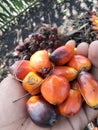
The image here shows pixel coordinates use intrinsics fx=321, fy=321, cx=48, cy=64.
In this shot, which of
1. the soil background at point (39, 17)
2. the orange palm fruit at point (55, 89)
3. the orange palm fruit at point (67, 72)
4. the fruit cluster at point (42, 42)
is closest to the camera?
the orange palm fruit at point (55, 89)

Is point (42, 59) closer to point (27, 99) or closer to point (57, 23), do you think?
point (27, 99)

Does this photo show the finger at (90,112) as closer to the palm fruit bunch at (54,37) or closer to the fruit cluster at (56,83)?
the fruit cluster at (56,83)

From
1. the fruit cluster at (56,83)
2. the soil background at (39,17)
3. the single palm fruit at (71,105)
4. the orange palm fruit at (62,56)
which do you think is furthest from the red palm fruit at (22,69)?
the soil background at (39,17)

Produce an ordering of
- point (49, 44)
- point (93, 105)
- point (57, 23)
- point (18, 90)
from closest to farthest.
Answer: point (93, 105) → point (18, 90) → point (49, 44) → point (57, 23)

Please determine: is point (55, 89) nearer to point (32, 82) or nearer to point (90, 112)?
point (32, 82)

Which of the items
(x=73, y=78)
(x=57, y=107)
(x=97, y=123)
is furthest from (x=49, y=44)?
(x=97, y=123)

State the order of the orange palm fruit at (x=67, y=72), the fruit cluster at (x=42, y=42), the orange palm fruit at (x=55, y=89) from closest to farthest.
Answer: the orange palm fruit at (x=55, y=89), the orange palm fruit at (x=67, y=72), the fruit cluster at (x=42, y=42)

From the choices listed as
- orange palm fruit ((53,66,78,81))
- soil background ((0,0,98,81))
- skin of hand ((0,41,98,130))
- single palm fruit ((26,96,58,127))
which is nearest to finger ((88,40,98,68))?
skin of hand ((0,41,98,130))

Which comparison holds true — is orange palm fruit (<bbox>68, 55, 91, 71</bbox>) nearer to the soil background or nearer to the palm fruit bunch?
the palm fruit bunch
